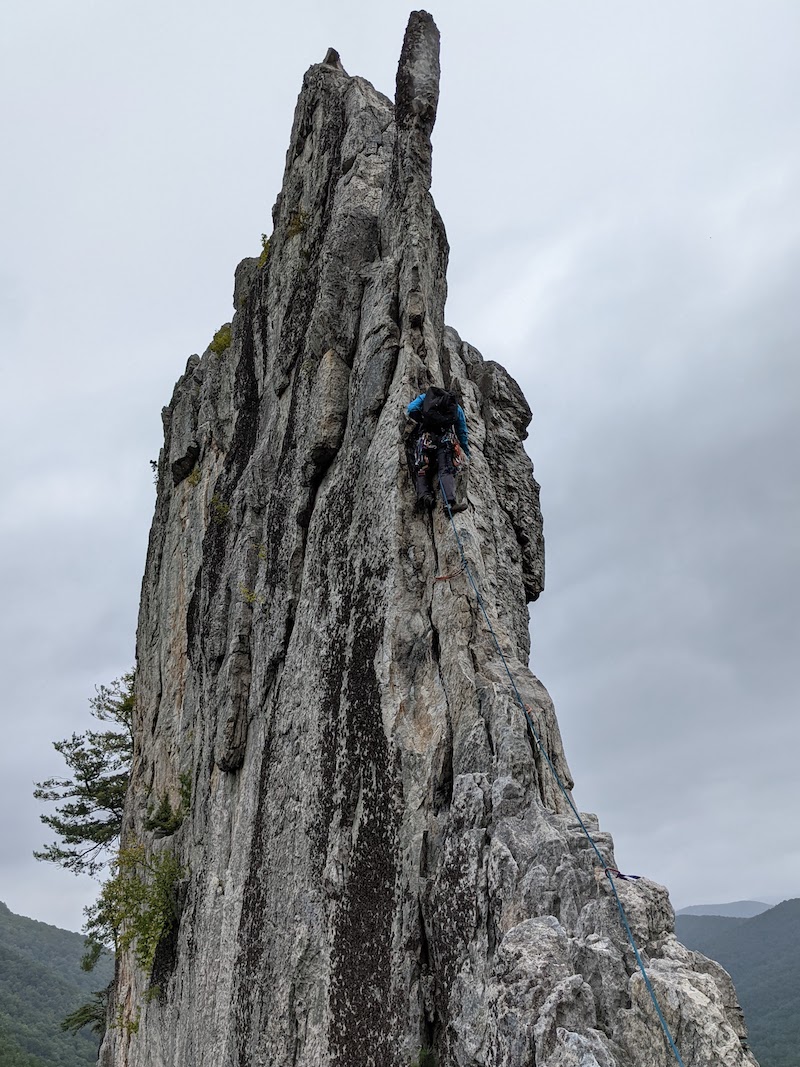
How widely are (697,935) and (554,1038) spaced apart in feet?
661

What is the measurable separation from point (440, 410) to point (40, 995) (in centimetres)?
11939

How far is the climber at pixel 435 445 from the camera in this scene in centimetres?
1155

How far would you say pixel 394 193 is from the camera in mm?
15594

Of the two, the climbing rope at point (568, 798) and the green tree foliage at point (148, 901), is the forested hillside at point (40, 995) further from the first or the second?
the climbing rope at point (568, 798)

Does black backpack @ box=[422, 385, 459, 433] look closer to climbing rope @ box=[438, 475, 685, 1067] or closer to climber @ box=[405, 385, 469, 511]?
climber @ box=[405, 385, 469, 511]

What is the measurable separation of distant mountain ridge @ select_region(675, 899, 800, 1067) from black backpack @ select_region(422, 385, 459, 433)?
2700 inches

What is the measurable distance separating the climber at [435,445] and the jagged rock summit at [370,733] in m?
0.32

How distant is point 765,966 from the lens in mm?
142625

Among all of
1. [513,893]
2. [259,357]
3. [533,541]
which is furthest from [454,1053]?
[259,357]

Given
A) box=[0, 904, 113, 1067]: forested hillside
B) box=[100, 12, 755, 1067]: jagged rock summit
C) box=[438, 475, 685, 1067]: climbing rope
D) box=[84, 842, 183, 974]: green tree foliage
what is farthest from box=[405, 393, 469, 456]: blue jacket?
box=[0, 904, 113, 1067]: forested hillside


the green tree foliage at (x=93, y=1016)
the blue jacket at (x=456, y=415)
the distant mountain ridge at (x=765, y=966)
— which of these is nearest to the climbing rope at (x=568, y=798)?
the blue jacket at (x=456, y=415)

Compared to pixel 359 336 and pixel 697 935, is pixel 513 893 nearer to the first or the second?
pixel 359 336

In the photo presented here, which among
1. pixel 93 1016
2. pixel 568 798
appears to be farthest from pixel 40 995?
pixel 568 798

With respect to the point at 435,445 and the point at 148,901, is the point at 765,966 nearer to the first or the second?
the point at 148,901
